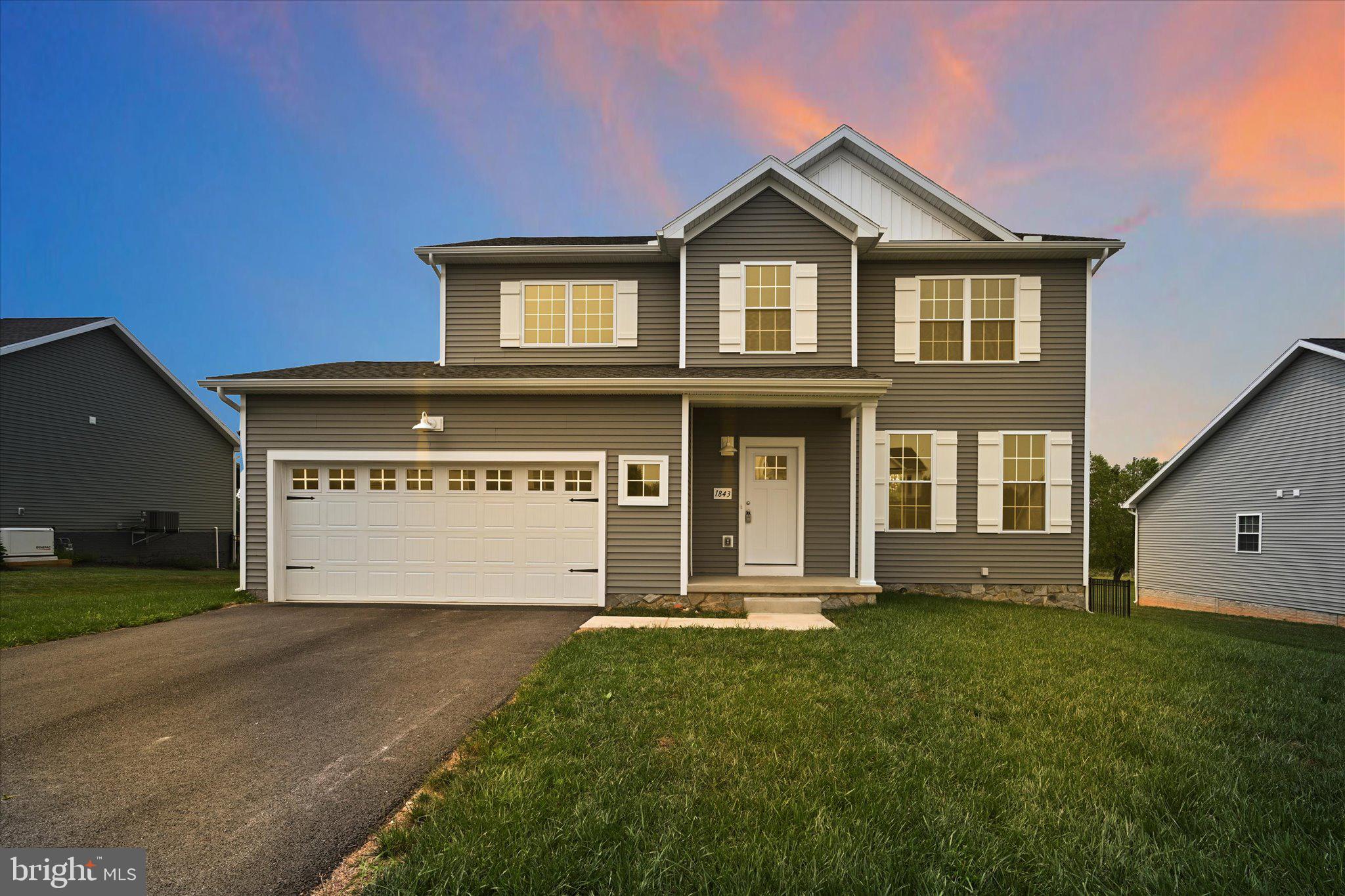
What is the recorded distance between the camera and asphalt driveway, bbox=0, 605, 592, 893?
266cm

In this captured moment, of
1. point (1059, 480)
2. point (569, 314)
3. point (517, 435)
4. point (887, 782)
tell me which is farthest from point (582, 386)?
point (1059, 480)

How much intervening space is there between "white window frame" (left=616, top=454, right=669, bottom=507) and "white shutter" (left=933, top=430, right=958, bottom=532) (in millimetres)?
4821

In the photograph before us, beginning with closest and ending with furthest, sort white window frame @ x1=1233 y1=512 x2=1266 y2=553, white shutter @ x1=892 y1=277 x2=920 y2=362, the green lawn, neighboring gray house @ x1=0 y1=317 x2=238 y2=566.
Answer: the green lawn < white shutter @ x1=892 y1=277 x2=920 y2=362 < white window frame @ x1=1233 y1=512 x2=1266 y2=553 < neighboring gray house @ x1=0 y1=317 x2=238 y2=566

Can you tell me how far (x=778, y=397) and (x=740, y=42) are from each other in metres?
8.30

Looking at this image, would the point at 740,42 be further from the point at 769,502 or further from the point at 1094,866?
the point at 1094,866

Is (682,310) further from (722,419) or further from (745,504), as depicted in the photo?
(745,504)

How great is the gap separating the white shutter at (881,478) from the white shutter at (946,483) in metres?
0.80

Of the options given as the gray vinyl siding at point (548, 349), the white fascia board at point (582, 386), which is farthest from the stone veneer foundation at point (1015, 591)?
the gray vinyl siding at point (548, 349)

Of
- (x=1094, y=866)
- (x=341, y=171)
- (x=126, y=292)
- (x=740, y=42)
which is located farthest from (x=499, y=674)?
(x=126, y=292)

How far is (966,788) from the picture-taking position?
3.01 metres

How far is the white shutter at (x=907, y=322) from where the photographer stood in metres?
10.5

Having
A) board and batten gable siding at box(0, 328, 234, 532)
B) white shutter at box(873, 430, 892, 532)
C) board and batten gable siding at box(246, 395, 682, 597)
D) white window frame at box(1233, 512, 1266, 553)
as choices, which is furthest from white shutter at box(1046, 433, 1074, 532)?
board and batten gable siding at box(0, 328, 234, 532)

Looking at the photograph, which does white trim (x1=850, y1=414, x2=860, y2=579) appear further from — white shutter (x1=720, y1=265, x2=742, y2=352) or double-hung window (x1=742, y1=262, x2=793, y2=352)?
white shutter (x1=720, y1=265, x2=742, y2=352)

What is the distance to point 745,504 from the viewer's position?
33.3 ft
